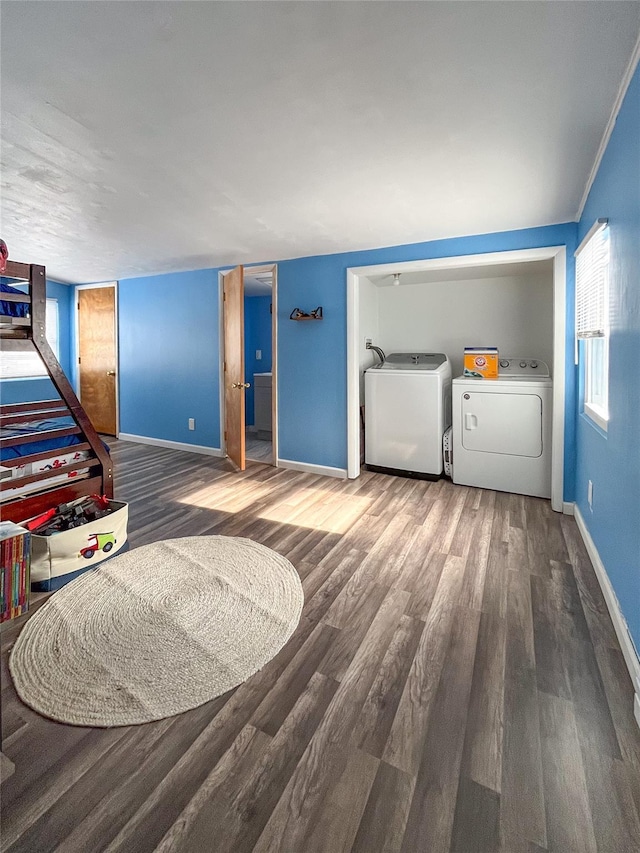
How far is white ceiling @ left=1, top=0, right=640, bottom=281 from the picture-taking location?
4.08 feet

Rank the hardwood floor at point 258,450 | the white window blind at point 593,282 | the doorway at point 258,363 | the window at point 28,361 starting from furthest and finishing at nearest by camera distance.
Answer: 1. the doorway at point 258,363
2. the window at point 28,361
3. the hardwood floor at point 258,450
4. the white window blind at point 593,282

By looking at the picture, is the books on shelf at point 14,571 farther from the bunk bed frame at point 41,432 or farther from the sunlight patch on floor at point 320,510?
the sunlight patch on floor at point 320,510

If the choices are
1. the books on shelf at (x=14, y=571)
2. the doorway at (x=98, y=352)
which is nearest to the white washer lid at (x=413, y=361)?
the books on shelf at (x=14, y=571)

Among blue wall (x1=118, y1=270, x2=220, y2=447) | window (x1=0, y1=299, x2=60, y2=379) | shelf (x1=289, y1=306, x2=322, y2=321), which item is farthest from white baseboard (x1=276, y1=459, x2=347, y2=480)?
window (x1=0, y1=299, x2=60, y2=379)

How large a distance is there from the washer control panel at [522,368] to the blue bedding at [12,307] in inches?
146

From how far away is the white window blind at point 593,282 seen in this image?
6.90ft

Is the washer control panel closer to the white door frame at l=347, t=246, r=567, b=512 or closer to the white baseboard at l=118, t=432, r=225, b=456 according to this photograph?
the white door frame at l=347, t=246, r=567, b=512

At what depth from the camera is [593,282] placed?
2355 mm

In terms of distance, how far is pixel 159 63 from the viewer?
1.41 metres

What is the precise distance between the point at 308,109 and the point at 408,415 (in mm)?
2678

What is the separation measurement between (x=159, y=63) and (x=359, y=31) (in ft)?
2.28

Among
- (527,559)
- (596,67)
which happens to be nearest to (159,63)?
(596,67)

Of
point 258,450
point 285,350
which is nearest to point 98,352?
point 258,450

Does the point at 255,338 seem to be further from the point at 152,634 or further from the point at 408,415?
the point at 152,634
